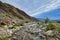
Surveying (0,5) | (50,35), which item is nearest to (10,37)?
(50,35)

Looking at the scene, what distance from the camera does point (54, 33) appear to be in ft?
57.4

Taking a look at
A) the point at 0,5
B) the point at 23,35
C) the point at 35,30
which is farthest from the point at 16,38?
the point at 0,5

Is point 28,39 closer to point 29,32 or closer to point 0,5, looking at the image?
point 29,32

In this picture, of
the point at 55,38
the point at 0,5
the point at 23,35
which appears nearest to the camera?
the point at 55,38

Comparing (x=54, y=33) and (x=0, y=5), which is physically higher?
(x=0, y=5)

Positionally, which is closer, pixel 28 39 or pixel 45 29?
pixel 28 39

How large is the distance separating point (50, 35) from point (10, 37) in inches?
132

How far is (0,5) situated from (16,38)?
46453 mm

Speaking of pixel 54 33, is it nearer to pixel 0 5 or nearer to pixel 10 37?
pixel 10 37

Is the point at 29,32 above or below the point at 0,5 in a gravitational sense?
below

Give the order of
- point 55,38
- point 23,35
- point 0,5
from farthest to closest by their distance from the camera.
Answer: point 0,5 < point 23,35 < point 55,38

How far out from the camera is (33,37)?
17672 millimetres

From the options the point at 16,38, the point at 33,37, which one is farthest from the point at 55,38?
the point at 16,38

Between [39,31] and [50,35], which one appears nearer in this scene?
[50,35]
